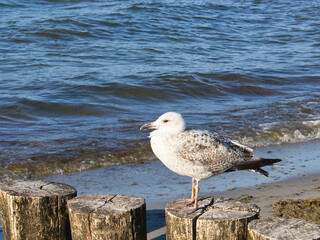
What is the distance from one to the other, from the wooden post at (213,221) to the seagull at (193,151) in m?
0.17

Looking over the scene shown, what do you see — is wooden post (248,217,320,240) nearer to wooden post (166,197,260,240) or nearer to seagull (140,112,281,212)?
wooden post (166,197,260,240)

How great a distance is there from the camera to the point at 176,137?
387 cm

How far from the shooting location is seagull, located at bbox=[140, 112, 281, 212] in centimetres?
383

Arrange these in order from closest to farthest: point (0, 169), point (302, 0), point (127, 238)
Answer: point (127, 238) → point (0, 169) → point (302, 0)

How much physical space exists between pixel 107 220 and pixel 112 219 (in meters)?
0.03

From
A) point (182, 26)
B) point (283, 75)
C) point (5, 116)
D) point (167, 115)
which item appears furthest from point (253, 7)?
point (167, 115)

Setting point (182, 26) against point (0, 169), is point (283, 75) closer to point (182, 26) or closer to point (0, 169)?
point (182, 26)

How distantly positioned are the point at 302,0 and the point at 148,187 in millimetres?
21612

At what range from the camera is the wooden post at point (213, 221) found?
3.35m

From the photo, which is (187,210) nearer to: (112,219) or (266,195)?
(112,219)

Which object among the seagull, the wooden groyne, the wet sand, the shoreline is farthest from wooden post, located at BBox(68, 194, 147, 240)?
the wet sand

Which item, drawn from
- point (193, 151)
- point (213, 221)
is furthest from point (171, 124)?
point (213, 221)

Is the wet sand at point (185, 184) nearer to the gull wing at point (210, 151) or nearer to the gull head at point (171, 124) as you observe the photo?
the gull wing at point (210, 151)

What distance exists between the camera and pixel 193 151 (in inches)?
153
